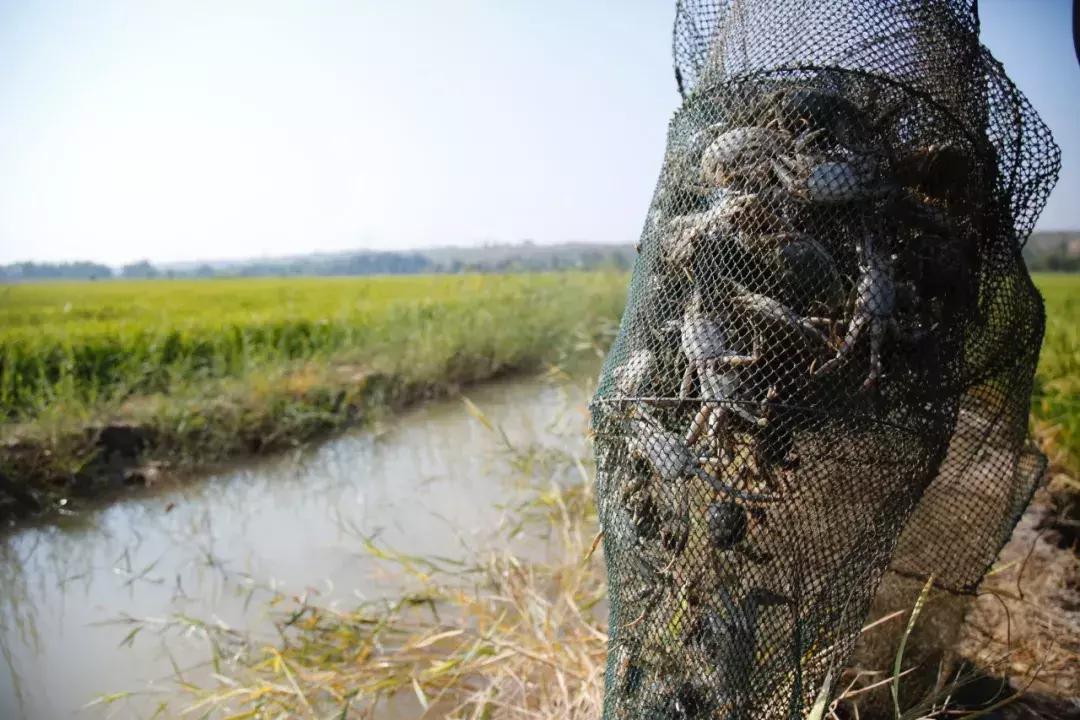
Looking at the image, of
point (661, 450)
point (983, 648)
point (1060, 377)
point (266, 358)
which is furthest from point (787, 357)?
point (266, 358)

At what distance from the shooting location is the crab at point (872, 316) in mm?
1303

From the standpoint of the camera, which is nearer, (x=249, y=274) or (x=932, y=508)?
(x=932, y=508)

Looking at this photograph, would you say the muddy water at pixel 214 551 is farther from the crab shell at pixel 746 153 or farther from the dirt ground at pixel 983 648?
the crab shell at pixel 746 153

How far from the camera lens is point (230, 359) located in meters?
5.70

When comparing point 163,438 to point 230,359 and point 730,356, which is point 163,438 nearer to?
point 230,359

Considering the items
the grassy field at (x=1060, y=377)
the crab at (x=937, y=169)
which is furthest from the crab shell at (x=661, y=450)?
the grassy field at (x=1060, y=377)

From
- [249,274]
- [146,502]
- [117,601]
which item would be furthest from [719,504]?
[249,274]

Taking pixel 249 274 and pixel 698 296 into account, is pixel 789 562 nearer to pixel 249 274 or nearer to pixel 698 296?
pixel 698 296

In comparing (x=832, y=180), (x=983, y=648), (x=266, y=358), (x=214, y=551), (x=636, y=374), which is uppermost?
(x=832, y=180)

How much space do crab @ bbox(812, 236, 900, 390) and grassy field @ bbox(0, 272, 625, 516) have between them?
3.86 meters

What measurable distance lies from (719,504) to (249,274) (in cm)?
1698

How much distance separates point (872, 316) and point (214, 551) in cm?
305

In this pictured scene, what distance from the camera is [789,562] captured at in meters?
1.40

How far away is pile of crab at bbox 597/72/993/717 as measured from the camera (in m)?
1.34
